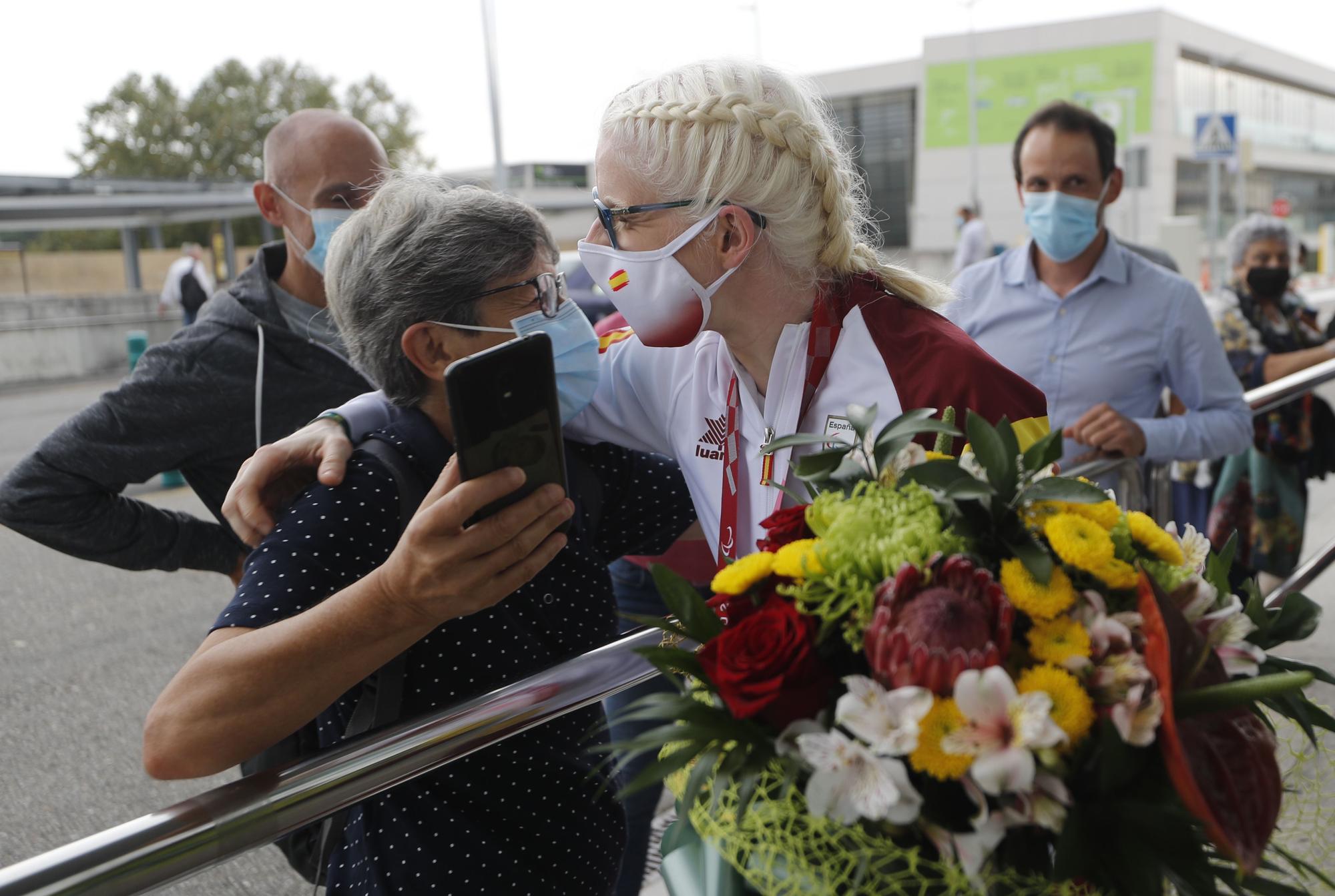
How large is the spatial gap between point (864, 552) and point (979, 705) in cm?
17

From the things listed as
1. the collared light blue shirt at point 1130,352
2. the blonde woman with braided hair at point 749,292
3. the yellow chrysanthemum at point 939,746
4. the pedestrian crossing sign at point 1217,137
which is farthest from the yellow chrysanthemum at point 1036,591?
the pedestrian crossing sign at point 1217,137

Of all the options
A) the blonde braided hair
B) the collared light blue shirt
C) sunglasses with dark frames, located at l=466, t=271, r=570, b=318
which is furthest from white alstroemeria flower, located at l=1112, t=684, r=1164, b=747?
the collared light blue shirt

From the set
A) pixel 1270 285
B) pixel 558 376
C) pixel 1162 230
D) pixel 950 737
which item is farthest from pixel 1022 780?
pixel 1162 230

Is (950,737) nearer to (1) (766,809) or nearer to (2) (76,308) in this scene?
(1) (766,809)

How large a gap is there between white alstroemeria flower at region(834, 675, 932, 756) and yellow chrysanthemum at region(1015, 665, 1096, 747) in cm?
9

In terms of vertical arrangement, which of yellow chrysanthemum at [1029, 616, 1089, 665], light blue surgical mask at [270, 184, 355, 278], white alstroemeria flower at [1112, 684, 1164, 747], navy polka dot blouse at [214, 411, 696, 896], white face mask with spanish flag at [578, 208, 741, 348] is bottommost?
navy polka dot blouse at [214, 411, 696, 896]

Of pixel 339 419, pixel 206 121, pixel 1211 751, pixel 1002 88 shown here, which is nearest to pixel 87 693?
pixel 339 419

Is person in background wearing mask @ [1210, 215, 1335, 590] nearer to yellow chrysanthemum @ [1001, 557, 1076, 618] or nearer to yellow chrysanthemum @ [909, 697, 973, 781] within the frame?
yellow chrysanthemum @ [1001, 557, 1076, 618]

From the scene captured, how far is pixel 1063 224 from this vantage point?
3461 millimetres

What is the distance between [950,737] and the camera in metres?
0.83

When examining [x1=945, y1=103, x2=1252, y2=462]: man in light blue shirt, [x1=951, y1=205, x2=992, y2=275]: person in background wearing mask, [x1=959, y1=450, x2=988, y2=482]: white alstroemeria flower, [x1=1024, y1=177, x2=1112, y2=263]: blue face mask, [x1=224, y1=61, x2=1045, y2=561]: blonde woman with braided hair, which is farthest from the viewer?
[x1=951, y1=205, x2=992, y2=275]: person in background wearing mask

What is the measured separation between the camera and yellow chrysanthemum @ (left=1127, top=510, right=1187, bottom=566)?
1029 mm

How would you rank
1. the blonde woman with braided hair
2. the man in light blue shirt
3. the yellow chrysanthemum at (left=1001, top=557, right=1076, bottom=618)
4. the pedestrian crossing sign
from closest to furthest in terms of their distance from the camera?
the yellow chrysanthemum at (left=1001, top=557, right=1076, bottom=618)
the blonde woman with braided hair
the man in light blue shirt
the pedestrian crossing sign

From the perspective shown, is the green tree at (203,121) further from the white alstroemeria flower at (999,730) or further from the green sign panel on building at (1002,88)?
the white alstroemeria flower at (999,730)
